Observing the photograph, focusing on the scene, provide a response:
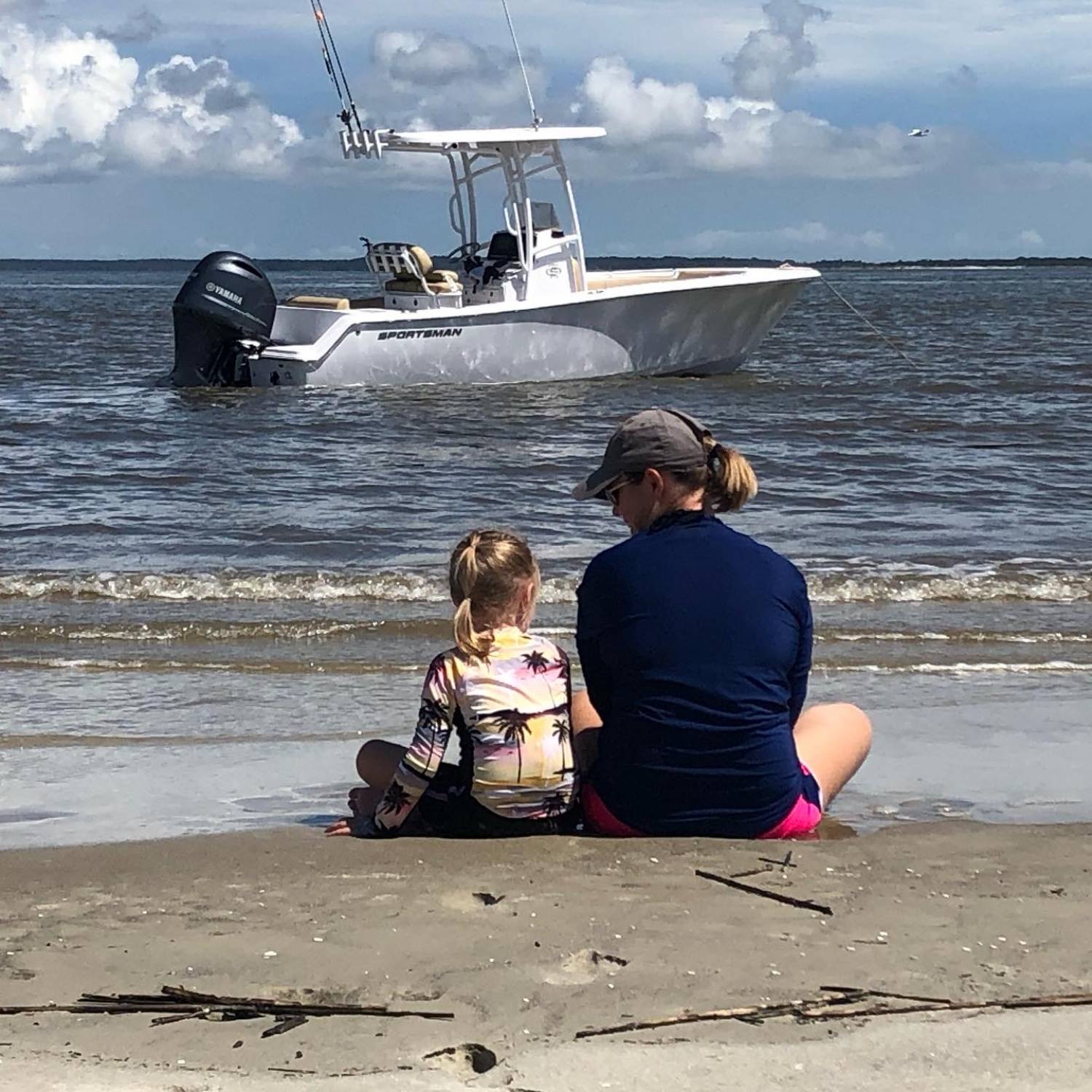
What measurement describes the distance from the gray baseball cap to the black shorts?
812 millimetres

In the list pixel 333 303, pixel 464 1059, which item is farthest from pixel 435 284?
pixel 464 1059

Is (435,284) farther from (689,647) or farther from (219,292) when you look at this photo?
(689,647)

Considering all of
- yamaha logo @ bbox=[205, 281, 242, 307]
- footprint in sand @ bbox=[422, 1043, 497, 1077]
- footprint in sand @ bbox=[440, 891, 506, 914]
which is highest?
yamaha logo @ bbox=[205, 281, 242, 307]

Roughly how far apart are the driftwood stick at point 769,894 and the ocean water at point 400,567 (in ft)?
2.96

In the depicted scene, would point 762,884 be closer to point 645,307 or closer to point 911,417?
point 911,417

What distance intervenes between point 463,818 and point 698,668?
71cm

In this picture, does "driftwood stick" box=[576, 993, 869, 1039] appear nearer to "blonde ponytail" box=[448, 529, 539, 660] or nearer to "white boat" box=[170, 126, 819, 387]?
"blonde ponytail" box=[448, 529, 539, 660]

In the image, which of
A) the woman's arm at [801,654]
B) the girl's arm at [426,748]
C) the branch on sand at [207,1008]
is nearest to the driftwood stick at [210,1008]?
the branch on sand at [207,1008]

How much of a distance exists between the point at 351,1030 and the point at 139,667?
14.2 ft

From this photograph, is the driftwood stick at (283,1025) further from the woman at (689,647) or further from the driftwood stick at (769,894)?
the woman at (689,647)

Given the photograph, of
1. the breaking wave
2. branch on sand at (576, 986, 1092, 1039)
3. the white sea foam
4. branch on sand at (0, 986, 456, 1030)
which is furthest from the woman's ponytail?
the breaking wave

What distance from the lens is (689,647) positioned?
3707 millimetres

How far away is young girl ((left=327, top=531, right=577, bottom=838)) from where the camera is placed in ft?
12.8

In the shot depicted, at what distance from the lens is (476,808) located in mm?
4020
